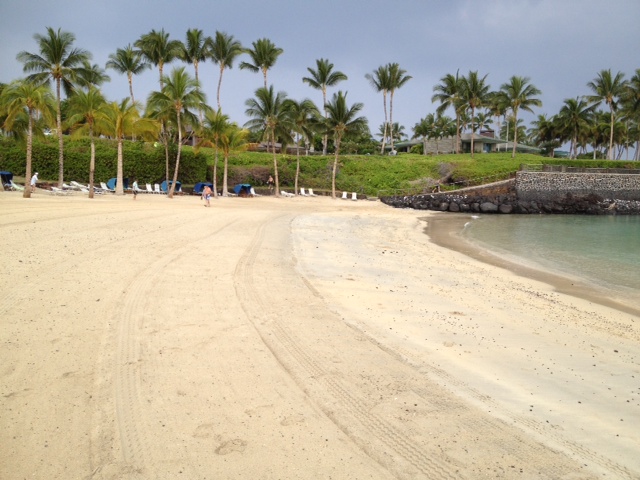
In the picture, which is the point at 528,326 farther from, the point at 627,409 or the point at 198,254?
the point at 198,254

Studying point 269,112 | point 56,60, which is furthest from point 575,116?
point 56,60

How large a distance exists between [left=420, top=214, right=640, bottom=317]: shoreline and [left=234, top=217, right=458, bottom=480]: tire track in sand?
6.93m

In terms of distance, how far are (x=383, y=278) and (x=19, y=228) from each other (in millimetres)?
8744

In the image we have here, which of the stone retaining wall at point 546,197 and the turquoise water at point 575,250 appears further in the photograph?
Answer: the stone retaining wall at point 546,197

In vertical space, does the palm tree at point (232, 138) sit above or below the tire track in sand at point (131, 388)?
above

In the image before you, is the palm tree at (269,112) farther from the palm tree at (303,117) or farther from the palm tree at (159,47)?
the palm tree at (159,47)

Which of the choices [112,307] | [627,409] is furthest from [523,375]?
[112,307]

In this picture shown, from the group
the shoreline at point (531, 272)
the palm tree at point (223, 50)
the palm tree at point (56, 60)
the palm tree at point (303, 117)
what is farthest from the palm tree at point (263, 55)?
the shoreline at point (531, 272)

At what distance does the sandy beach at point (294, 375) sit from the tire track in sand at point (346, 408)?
0.02 metres

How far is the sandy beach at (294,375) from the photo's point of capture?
3.12 metres

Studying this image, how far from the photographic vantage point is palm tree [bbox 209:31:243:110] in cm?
4862

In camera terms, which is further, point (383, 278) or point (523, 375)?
point (383, 278)

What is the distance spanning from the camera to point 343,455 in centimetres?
317

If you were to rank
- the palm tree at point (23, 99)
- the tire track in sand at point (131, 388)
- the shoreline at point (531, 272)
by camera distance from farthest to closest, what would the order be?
1. the palm tree at point (23, 99)
2. the shoreline at point (531, 272)
3. the tire track in sand at point (131, 388)
